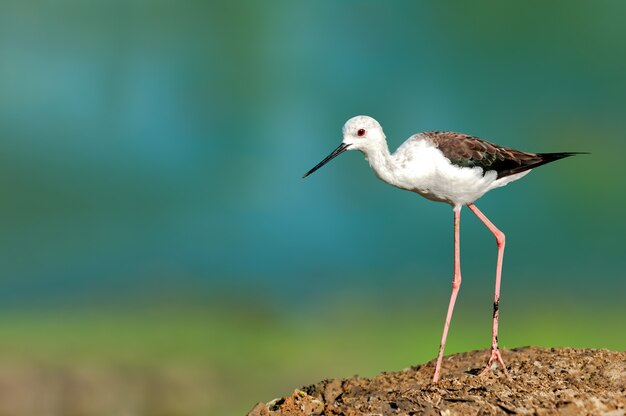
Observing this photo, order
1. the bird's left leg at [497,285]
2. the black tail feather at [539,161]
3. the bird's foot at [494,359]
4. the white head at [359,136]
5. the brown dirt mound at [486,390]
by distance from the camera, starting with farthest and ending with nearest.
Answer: the black tail feather at [539,161], the bird's left leg at [497,285], the bird's foot at [494,359], the white head at [359,136], the brown dirt mound at [486,390]

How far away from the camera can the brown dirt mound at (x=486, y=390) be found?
7363 mm

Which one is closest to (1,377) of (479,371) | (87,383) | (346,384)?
(87,383)

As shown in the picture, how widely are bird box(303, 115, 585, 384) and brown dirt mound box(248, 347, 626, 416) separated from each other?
0.43 m

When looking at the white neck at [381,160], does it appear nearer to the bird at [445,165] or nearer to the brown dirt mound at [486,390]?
the bird at [445,165]

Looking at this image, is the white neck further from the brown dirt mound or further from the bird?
the brown dirt mound

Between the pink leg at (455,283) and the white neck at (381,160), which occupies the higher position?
the white neck at (381,160)

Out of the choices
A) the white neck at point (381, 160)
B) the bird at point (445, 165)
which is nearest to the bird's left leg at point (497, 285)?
the bird at point (445, 165)

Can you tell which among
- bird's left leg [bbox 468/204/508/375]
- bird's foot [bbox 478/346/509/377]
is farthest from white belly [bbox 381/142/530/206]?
bird's foot [bbox 478/346/509/377]

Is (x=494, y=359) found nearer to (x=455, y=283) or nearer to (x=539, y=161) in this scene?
(x=455, y=283)

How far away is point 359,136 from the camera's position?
8.78 meters

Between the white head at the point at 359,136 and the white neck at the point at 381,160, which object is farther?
the white neck at the point at 381,160

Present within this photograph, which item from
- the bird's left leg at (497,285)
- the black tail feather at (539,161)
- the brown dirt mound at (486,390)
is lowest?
the brown dirt mound at (486,390)

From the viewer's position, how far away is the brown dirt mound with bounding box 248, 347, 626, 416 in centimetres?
736

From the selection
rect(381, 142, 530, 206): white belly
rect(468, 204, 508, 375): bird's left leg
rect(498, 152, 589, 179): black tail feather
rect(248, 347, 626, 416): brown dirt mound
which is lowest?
rect(248, 347, 626, 416): brown dirt mound
